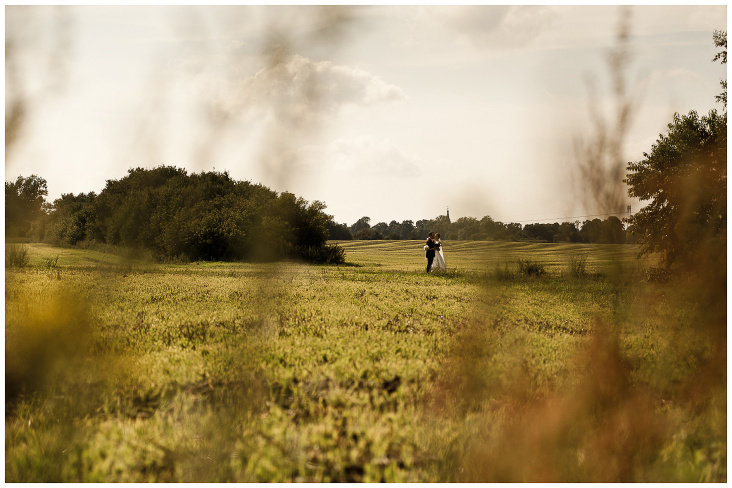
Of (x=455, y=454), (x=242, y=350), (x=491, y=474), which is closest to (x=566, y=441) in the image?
(x=491, y=474)

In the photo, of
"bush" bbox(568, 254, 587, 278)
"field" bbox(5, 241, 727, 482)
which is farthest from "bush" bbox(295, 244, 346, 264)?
"bush" bbox(568, 254, 587, 278)

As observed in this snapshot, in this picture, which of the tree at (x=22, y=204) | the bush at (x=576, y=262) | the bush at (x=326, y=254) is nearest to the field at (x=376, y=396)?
the bush at (x=576, y=262)

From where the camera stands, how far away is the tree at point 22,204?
5.10 ft

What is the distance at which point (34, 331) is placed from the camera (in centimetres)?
199

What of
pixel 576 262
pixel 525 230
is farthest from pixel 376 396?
pixel 525 230

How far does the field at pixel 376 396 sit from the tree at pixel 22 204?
248 mm

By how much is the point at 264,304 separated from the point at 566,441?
1.70m

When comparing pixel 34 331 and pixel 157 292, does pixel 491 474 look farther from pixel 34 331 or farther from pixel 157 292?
pixel 157 292

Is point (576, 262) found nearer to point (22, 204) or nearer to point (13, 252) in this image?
point (22, 204)

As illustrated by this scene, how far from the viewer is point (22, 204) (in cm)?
171

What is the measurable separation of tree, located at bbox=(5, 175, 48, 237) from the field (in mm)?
248

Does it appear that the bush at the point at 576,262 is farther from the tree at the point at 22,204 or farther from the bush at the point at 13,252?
the bush at the point at 13,252

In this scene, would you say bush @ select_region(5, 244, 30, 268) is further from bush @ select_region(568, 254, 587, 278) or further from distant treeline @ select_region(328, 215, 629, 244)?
bush @ select_region(568, 254, 587, 278)

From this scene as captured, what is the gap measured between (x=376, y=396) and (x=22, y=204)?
2.57 m
